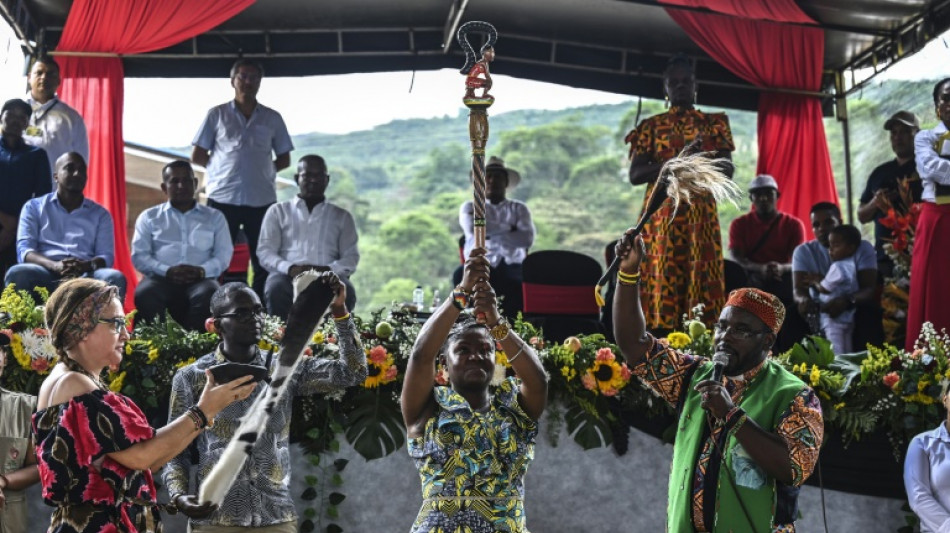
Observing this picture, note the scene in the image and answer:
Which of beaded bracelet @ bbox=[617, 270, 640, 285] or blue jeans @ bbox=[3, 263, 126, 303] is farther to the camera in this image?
blue jeans @ bbox=[3, 263, 126, 303]

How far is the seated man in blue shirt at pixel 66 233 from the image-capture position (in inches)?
283

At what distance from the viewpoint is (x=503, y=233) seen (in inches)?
351

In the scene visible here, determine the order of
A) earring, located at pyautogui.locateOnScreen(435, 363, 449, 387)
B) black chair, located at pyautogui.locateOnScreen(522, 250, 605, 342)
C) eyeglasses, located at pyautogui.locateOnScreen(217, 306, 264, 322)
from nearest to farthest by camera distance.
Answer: eyeglasses, located at pyautogui.locateOnScreen(217, 306, 264, 322) < earring, located at pyautogui.locateOnScreen(435, 363, 449, 387) < black chair, located at pyautogui.locateOnScreen(522, 250, 605, 342)

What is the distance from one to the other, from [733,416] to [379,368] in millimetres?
2202

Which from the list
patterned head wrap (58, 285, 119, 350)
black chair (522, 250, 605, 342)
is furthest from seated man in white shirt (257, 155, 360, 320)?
patterned head wrap (58, 285, 119, 350)

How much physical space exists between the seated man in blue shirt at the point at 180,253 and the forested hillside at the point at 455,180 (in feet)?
76.1

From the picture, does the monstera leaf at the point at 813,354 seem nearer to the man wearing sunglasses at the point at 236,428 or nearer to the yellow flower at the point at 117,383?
the man wearing sunglasses at the point at 236,428

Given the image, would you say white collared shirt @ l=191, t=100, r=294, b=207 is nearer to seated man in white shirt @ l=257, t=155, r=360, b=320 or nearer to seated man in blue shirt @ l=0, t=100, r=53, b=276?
seated man in white shirt @ l=257, t=155, r=360, b=320

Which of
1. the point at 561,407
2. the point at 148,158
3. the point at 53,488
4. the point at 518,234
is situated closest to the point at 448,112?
the point at 148,158

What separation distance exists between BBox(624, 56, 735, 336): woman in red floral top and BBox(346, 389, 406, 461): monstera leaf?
206cm

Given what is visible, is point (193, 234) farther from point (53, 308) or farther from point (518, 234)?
point (53, 308)

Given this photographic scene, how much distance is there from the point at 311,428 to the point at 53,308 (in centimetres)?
211

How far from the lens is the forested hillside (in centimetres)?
3297

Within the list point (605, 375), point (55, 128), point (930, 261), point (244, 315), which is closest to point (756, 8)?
point (930, 261)
